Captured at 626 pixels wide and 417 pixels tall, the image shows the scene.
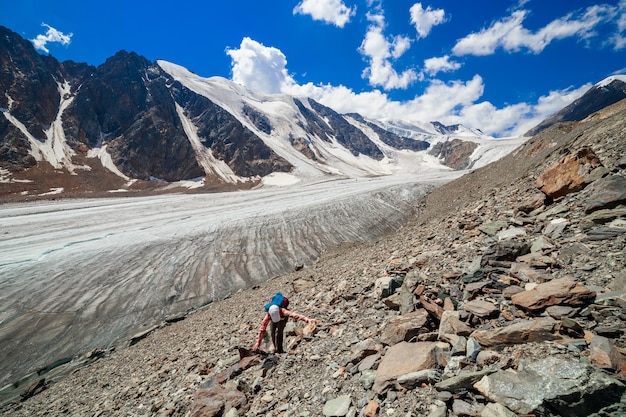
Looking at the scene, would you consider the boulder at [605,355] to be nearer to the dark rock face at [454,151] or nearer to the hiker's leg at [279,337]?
the hiker's leg at [279,337]

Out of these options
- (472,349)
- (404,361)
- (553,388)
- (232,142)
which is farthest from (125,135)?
(553,388)

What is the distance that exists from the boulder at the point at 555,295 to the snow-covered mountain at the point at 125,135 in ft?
277

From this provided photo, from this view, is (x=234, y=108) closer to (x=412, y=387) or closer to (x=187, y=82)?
(x=187, y=82)

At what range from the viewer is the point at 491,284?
211 inches

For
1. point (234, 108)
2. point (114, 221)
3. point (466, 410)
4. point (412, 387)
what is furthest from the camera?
point (234, 108)

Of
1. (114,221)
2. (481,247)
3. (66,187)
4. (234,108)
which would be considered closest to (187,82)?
(234,108)

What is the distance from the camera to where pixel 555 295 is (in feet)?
13.4

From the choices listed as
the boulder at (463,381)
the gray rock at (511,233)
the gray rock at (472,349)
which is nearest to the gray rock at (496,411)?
the boulder at (463,381)

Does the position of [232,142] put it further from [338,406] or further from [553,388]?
[553,388]

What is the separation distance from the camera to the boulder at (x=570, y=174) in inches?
308

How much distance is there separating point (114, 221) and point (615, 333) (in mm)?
36031

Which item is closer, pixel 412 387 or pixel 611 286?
pixel 412 387

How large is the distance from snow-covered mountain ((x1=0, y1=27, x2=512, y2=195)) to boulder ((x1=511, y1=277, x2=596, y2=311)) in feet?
277

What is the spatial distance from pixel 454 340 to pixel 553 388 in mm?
1435
